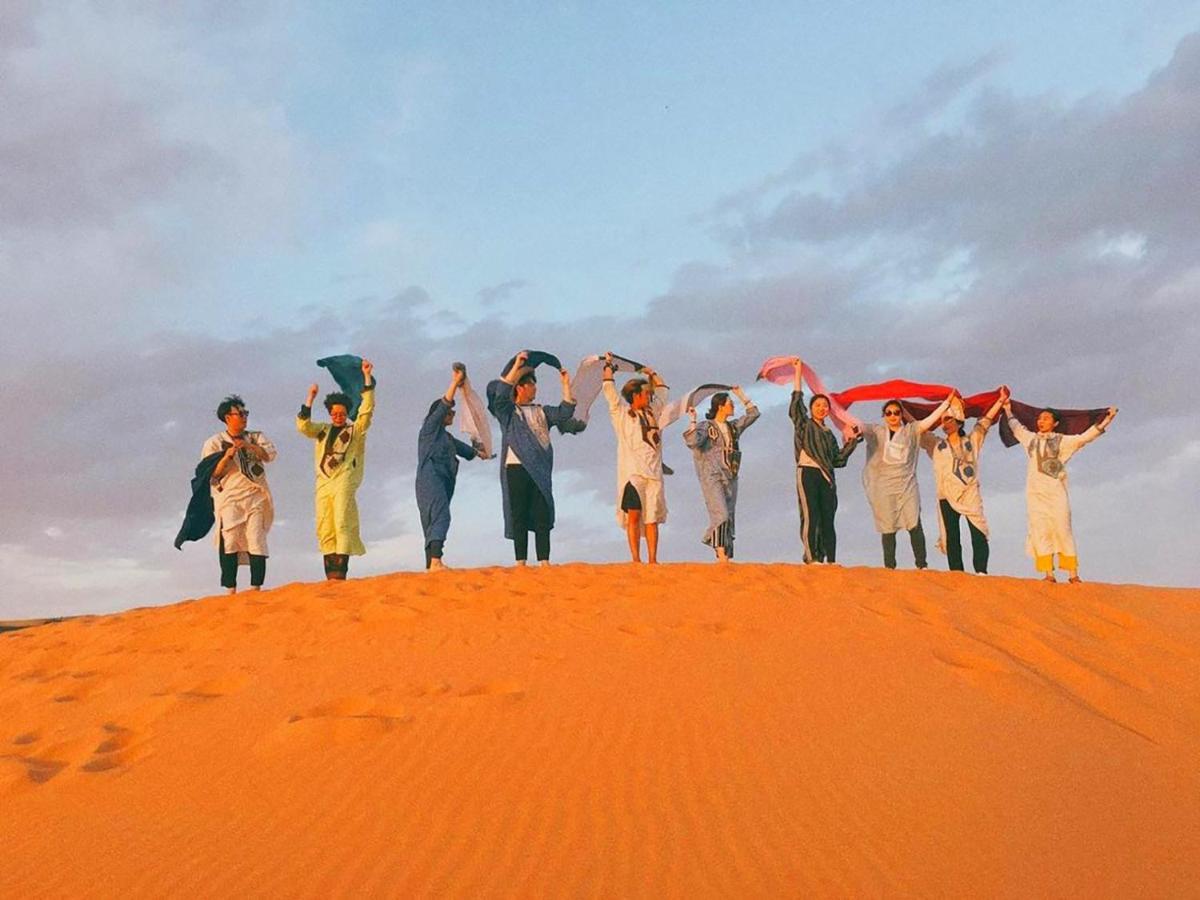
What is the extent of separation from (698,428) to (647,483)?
92cm

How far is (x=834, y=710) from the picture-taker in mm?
6020

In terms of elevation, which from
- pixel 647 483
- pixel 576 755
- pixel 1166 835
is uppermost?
pixel 647 483

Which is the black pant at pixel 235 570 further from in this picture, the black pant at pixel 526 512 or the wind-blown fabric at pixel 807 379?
the wind-blown fabric at pixel 807 379

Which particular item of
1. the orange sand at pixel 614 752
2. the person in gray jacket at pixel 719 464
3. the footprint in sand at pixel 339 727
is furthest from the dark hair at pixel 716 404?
the footprint in sand at pixel 339 727

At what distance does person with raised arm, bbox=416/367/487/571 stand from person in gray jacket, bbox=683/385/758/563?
8.42 ft

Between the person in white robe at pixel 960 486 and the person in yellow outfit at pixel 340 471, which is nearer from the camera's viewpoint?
the person in yellow outfit at pixel 340 471

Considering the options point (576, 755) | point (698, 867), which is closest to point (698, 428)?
point (576, 755)

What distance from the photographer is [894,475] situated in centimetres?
1262

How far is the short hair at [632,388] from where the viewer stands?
1189 cm

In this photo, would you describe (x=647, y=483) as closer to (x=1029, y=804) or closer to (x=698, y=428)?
(x=698, y=428)

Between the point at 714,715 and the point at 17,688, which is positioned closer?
the point at 714,715

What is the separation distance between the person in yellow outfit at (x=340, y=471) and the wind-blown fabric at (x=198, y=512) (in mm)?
1116

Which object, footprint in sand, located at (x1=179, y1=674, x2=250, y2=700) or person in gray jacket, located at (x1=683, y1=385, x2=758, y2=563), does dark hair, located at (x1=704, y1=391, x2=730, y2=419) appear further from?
footprint in sand, located at (x1=179, y1=674, x2=250, y2=700)

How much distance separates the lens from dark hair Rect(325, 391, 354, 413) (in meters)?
11.6
